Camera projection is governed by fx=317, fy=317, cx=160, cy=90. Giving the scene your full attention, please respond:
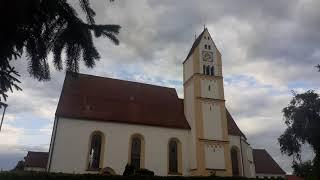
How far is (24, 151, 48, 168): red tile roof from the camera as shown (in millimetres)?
41406

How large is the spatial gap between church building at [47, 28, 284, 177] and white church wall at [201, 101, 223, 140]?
100mm

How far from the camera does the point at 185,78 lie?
36.7 metres

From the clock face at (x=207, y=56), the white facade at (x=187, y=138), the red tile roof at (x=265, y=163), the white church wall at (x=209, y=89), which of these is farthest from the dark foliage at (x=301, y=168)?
the clock face at (x=207, y=56)

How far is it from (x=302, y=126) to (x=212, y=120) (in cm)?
1229

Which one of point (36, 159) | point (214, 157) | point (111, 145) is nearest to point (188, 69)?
point (214, 157)

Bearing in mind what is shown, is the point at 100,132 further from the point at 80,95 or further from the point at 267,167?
the point at 267,167

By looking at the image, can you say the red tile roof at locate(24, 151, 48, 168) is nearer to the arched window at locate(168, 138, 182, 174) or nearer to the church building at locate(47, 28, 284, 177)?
the church building at locate(47, 28, 284, 177)

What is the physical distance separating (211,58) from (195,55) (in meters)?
2.05

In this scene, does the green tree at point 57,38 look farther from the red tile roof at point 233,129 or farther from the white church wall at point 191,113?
the red tile roof at point 233,129

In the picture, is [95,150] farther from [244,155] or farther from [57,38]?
[57,38]

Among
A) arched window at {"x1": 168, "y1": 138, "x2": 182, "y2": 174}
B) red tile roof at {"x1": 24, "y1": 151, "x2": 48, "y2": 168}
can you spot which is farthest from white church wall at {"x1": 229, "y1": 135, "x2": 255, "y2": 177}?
red tile roof at {"x1": 24, "y1": 151, "x2": 48, "y2": 168}

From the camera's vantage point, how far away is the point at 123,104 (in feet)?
105

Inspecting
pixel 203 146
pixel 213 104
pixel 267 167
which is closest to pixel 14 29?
pixel 203 146

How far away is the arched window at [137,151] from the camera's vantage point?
28994mm
